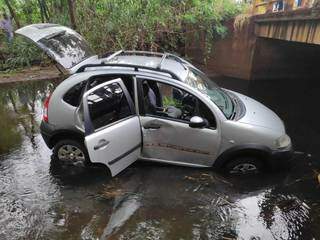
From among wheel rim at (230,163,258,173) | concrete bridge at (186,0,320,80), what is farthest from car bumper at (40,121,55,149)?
concrete bridge at (186,0,320,80)

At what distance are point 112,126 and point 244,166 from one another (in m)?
2.21

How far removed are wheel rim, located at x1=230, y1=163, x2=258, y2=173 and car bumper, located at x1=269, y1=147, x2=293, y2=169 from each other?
0.28 metres

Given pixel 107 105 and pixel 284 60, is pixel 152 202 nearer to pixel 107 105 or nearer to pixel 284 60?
pixel 107 105

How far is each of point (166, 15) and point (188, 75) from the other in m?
8.02

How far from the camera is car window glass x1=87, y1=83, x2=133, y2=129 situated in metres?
4.77

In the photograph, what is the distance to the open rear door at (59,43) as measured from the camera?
5363mm

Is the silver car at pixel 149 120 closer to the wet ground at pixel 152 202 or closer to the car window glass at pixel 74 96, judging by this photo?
the car window glass at pixel 74 96

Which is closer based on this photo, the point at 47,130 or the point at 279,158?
the point at 279,158

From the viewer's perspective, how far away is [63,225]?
14.1ft

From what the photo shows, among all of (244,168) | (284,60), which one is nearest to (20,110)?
(244,168)

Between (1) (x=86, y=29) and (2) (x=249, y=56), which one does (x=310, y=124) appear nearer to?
(2) (x=249, y=56)

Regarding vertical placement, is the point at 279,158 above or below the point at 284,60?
above

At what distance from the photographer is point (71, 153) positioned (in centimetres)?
556

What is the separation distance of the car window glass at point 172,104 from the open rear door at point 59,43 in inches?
54.6
